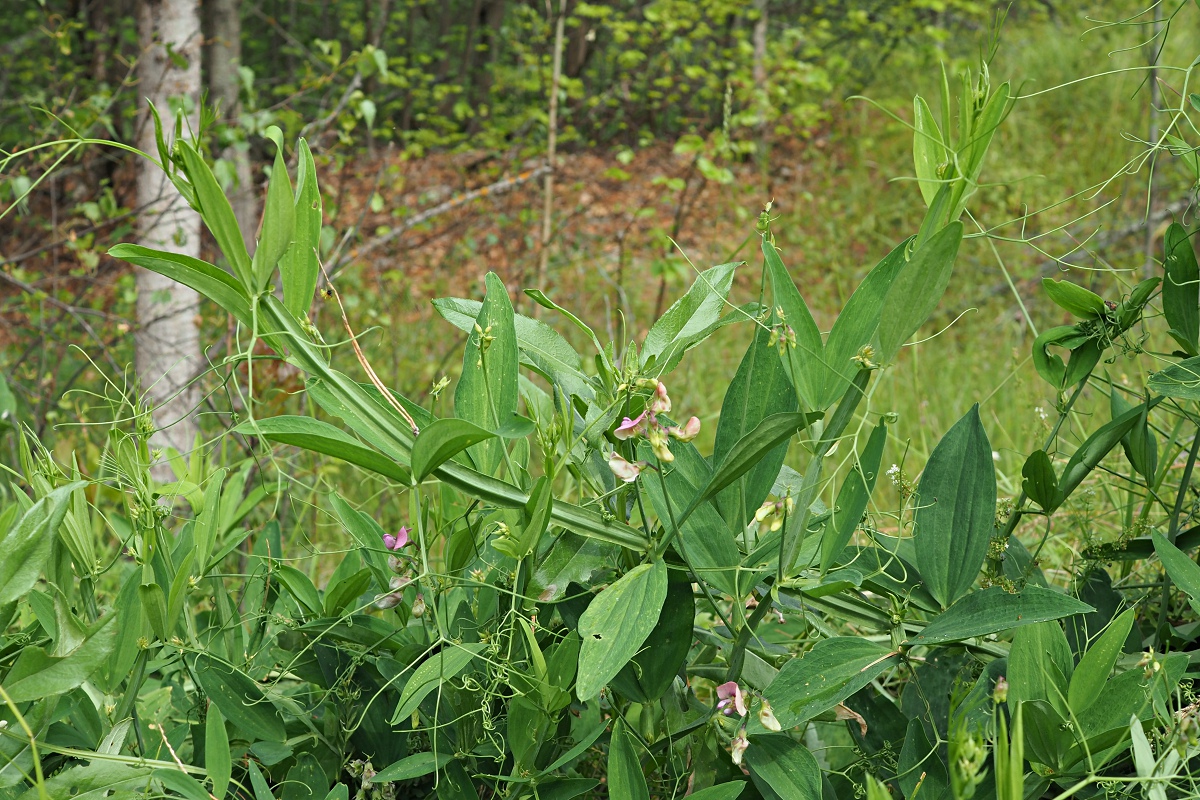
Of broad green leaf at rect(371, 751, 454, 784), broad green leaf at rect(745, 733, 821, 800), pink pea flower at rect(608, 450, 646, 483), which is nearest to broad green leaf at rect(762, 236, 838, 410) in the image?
pink pea flower at rect(608, 450, 646, 483)

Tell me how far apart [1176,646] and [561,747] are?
1.51 ft

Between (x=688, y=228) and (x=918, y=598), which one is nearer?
(x=918, y=598)

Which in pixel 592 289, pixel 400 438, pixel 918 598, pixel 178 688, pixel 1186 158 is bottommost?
pixel 592 289

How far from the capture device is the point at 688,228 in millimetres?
6246

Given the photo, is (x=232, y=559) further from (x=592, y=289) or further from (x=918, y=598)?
(x=592, y=289)

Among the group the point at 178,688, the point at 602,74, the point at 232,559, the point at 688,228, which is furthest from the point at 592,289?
the point at 602,74

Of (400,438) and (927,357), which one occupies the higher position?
(400,438)

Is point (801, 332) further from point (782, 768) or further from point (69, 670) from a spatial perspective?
point (69, 670)

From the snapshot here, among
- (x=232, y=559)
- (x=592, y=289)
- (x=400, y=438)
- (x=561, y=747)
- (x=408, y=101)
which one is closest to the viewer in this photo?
(x=400, y=438)

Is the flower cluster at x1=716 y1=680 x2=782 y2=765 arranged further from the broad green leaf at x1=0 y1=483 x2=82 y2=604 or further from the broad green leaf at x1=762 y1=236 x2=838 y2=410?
the broad green leaf at x1=0 y1=483 x2=82 y2=604

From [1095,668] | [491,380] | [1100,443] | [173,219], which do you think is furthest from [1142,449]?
[173,219]

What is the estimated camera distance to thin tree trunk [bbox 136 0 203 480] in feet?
7.93

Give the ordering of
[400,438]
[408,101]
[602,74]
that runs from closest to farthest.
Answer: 1. [400,438]
2. [408,101]
3. [602,74]

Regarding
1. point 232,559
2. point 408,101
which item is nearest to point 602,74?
point 408,101
